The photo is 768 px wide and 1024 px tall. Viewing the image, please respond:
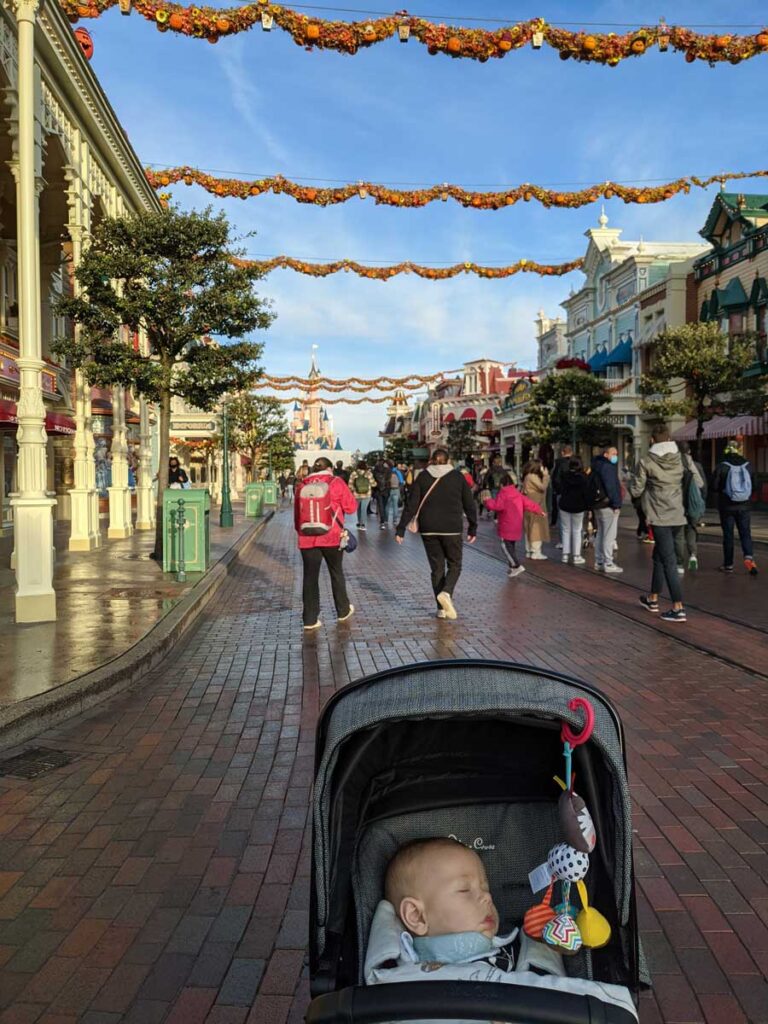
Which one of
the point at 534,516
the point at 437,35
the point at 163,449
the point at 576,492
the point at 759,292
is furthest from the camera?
the point at 759,292

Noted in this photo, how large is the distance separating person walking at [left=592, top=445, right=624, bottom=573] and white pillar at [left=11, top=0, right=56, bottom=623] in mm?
8020

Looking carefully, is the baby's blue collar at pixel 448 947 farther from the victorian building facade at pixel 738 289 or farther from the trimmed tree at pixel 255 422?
the trimmed tree at pixel 255 422

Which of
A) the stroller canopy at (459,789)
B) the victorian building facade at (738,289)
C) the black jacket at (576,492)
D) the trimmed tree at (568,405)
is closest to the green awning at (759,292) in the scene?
the victorian building facade at (738,289)

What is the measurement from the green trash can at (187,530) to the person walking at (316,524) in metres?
4.11

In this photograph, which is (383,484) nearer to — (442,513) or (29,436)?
(442,513)

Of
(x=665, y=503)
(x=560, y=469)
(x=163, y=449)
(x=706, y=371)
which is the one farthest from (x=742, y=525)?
(x=706, y=371)

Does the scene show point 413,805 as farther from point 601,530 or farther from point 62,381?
→ point 62,381

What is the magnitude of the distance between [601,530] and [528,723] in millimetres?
11917

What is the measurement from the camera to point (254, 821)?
398 cm

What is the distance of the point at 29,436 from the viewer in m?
8.70

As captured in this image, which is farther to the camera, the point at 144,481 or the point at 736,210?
the point at 736,210

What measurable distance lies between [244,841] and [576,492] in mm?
10687

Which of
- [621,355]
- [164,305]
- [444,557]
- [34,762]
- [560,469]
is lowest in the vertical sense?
[34,762]

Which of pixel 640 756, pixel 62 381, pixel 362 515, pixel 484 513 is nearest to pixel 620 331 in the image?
pixel 484 513
